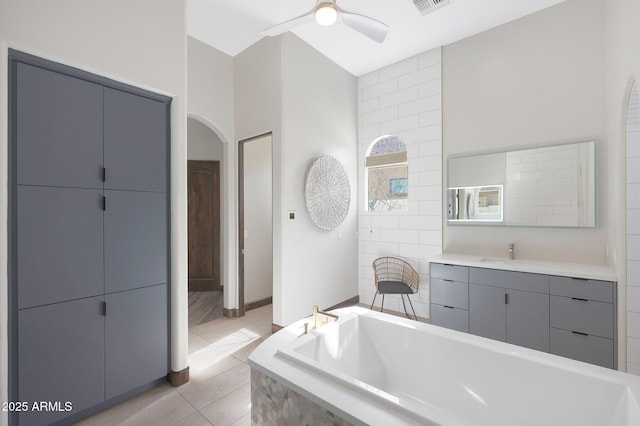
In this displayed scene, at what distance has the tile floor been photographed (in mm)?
1975

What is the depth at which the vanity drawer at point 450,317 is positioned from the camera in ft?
9.65

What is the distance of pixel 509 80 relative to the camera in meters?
3.16

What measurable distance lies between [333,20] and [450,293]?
268cm

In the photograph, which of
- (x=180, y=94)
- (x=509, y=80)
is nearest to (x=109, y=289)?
(x=180, y=94)

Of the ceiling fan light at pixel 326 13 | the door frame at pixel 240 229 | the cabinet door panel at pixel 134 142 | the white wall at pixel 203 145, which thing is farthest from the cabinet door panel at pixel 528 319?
the white wall at pixel 203 145

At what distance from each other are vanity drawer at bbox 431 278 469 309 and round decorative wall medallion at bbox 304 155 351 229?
1.40 meters

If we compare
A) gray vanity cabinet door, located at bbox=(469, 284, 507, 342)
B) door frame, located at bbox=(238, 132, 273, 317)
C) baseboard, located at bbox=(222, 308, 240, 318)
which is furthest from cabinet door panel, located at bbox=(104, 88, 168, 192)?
gray vanity cabinet door, located at bbox=(469, 284, 507, 342)

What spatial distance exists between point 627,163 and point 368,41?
8.75 feet

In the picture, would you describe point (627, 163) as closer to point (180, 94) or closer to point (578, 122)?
point (578, 122)

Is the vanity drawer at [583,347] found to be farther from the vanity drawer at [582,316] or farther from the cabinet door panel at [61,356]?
the cabinet door panel at [61,356]

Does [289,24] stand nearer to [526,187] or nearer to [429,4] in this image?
[429,4]

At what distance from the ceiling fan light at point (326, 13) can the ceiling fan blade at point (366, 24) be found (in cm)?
13

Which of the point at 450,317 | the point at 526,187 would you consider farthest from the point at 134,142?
the point at 526,187

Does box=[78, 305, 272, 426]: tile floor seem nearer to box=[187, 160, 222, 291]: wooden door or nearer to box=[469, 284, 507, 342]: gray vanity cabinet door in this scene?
box=[187, 160, 222, 291]: wooden door
